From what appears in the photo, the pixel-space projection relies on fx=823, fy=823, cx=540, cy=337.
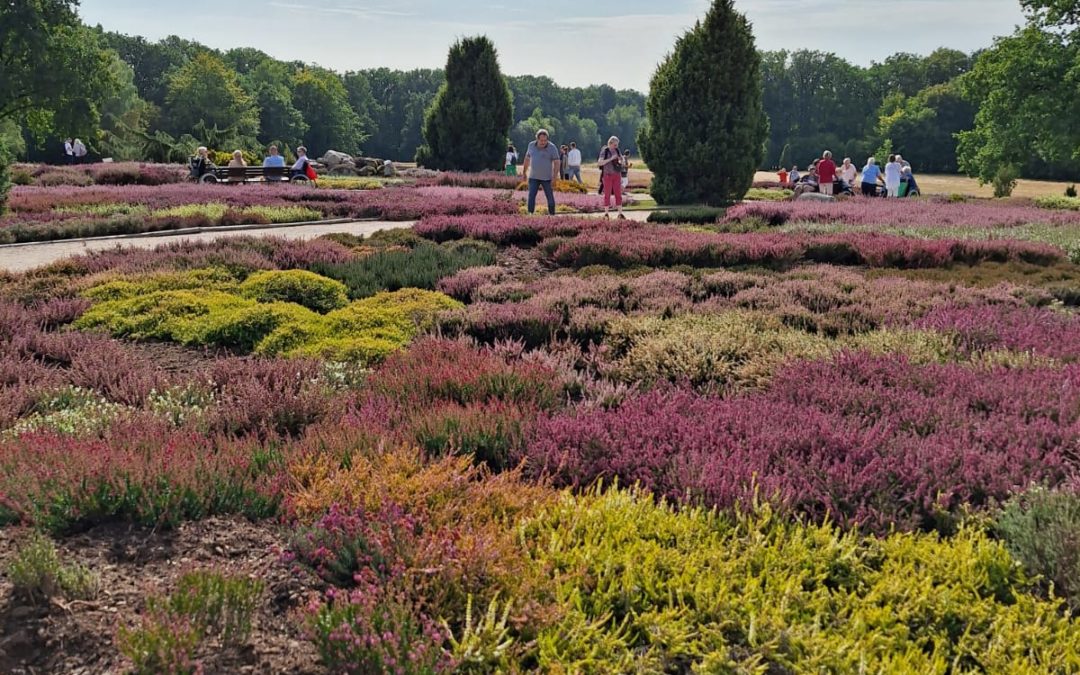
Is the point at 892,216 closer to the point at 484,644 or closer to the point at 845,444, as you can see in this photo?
the point at 845,444

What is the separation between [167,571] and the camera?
10.3ft

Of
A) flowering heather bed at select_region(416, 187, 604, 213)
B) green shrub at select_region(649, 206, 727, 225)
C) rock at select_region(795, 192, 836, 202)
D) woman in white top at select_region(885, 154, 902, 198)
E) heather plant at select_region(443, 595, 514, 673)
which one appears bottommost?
heather plant at select_region(443, 595, 514, 673)

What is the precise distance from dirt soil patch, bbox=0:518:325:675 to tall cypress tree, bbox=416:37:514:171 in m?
36.0

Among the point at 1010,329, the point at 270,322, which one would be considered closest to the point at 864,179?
the point at 1010,329

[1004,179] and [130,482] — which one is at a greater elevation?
[1004,179]

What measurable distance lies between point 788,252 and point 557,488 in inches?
318

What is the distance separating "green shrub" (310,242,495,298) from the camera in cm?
996

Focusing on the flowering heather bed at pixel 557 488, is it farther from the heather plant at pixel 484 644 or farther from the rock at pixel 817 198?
the rock at pixel 817 198

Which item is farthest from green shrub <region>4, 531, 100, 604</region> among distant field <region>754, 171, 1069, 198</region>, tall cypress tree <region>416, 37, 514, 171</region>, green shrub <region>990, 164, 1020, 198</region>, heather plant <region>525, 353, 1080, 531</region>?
distant field <region>754, 171, 1069, 198</region>

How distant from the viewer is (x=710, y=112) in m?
24.1

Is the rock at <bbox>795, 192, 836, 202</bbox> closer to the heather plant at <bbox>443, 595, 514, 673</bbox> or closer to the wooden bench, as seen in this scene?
the wooden bench

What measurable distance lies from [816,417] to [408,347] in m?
3.60

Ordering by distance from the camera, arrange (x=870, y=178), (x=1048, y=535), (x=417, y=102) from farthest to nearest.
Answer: (x=417, y=102) → (x=870, y=178) → (x=1048, y=535)

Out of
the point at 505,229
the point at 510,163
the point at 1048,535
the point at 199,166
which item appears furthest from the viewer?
the point at 510,163
